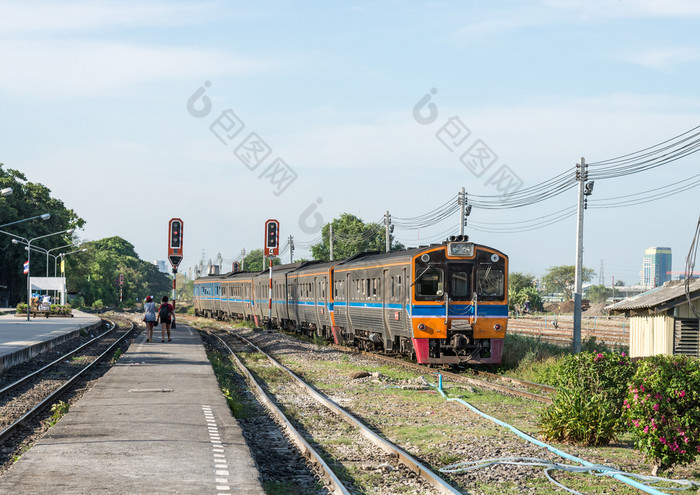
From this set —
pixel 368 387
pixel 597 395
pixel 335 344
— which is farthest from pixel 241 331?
pixel 597 395

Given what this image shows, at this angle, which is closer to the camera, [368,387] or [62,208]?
[368,387]

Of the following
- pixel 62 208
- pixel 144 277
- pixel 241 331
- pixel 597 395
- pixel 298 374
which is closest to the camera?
pixel 597 395

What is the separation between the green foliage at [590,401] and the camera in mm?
10469

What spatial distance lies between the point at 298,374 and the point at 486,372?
4583 millimetres

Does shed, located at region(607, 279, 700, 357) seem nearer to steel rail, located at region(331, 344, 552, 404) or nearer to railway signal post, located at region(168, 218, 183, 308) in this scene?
steel rail, located at region(331, 344, 552, 404)

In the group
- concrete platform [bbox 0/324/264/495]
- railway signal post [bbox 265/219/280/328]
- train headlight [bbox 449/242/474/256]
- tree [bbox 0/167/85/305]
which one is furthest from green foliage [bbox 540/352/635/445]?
tree [bbox 0/167/85/305]

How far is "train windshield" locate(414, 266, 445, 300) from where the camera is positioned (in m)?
19.9

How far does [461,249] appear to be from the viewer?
794 inches

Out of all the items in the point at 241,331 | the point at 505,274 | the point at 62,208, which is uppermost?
the point at 62,208

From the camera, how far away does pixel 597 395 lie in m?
10.5

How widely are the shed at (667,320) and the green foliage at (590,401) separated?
33.3 ft

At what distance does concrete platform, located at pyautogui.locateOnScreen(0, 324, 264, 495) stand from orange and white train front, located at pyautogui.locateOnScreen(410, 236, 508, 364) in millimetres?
5940

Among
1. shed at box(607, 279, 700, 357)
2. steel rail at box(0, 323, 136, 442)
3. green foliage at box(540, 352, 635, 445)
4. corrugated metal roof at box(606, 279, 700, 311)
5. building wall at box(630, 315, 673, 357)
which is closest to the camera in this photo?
green foliage at box(540, 352, 635, 445)

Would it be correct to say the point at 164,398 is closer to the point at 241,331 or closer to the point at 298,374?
the point at 298,374
